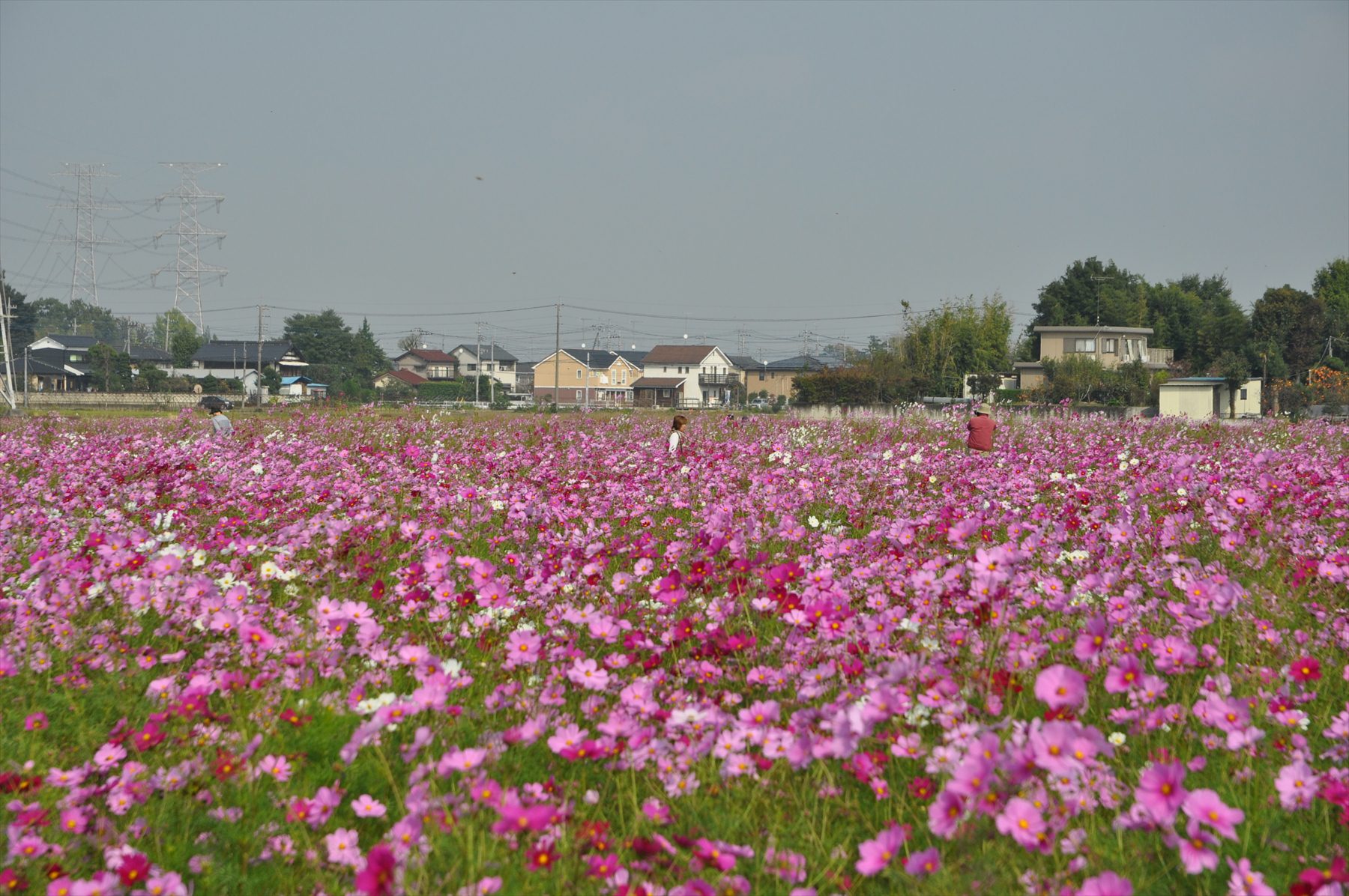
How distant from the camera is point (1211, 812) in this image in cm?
175

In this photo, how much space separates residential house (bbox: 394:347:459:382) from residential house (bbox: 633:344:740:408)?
2631cm

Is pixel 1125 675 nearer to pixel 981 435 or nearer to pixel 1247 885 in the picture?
pixel 1247 885

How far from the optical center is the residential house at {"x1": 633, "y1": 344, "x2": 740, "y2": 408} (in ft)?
318

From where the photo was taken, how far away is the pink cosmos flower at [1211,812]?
5.66ft

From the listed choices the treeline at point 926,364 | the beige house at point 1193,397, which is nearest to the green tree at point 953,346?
Result: the treeline at point 926,364

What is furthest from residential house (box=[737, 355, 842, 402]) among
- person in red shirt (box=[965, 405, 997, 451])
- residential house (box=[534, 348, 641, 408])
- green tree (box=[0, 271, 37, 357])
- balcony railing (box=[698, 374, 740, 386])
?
person in red shirt (box=[965, 405, 997, 451])

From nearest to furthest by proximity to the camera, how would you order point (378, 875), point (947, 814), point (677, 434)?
1. point (378, 875)
2. point (947, 814)
3. point (677, 434)

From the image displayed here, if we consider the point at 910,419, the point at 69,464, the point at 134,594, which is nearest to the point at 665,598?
the point at 134,594

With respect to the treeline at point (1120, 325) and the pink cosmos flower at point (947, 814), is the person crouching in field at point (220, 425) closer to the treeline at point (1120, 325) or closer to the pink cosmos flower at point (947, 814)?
the pink cosmos flower at point (947, 814)

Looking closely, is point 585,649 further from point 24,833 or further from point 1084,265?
point 1084,265

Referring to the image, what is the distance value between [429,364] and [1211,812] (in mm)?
114718

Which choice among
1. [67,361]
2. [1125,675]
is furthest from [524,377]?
[1125,675]

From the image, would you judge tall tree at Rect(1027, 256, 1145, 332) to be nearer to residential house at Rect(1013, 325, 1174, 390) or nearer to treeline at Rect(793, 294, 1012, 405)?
residential house at Rect(1013, 325, 1174, 390)

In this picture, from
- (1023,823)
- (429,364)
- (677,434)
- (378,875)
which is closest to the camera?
(378,875)
